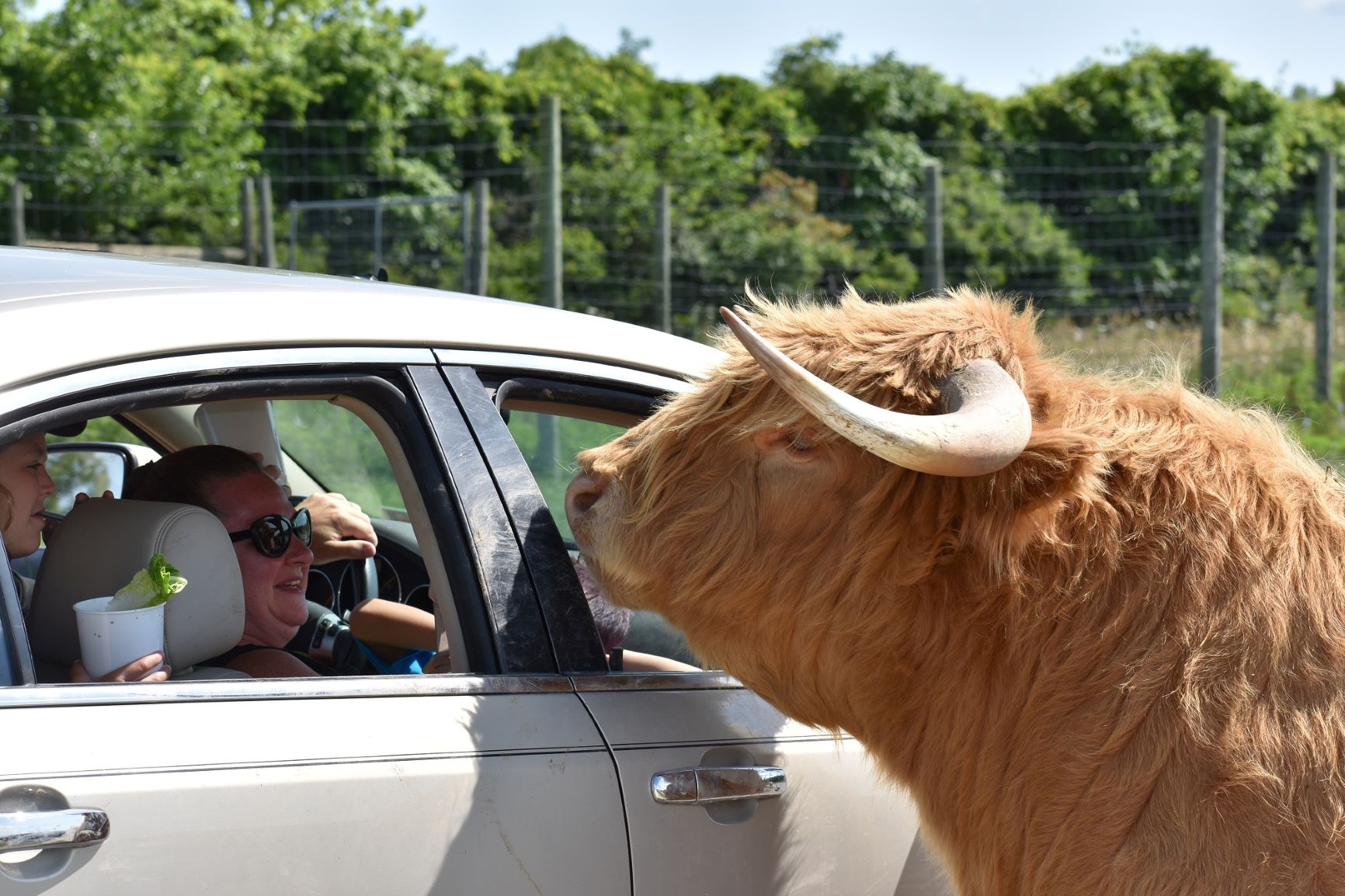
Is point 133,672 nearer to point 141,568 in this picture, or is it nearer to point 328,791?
point 141,568

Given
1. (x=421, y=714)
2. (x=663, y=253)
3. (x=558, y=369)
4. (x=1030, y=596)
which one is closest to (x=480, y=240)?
(x=663, y=253)

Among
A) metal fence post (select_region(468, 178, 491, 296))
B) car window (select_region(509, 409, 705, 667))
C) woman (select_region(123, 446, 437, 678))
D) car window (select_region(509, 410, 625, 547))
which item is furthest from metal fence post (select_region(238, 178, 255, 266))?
woman (select_region(123, 446, 437, 678))

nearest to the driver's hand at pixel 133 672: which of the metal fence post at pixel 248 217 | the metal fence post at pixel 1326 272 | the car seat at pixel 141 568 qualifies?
the car seat at pixel 141 568

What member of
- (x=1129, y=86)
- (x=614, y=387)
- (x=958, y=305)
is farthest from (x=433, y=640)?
(x=1129, y=86)

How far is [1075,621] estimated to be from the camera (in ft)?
6.48

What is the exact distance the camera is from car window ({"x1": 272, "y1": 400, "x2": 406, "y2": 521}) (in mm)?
3668

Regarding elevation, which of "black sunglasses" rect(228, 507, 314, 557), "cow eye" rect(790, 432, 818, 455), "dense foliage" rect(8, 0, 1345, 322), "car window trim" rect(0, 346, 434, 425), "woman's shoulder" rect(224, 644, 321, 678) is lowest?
"woman's shoulder" rect(224, 644, 321, 678)

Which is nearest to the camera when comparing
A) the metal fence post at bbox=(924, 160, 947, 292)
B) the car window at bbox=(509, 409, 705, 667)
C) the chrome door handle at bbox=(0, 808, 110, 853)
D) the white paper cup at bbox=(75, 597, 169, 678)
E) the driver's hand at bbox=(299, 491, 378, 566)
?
the chrome door handle at bbox=(0, 808, 110, 853)

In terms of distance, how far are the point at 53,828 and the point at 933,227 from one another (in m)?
8.59

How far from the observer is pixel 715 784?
7.11 ft

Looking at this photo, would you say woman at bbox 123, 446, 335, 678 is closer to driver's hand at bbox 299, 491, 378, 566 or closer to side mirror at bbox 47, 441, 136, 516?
driver's hand at bbox 299, 491, 378, 566

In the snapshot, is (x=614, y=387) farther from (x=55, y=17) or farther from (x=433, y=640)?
(x=55, y=17)

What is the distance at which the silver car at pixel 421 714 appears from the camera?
5.38ft

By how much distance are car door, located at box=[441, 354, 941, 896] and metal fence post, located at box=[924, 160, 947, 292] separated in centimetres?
694
